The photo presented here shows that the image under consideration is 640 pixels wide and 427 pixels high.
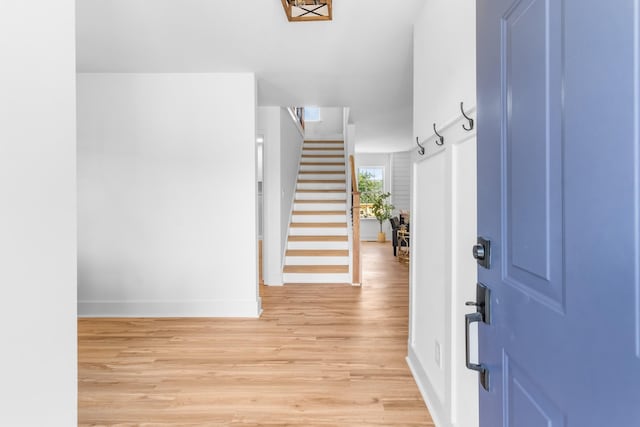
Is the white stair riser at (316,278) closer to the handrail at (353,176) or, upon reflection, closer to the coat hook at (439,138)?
the handrail at (353,176)

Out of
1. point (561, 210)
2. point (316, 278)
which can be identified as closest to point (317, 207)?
point (316, 278)

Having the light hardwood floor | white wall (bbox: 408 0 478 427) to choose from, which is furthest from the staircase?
white wall (bbox: 408 0 478 427)

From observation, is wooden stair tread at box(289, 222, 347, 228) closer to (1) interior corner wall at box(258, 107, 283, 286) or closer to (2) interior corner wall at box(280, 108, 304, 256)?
(2) interior corner wall at box(280, 108, 304, 256)

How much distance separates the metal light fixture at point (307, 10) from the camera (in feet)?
6.82

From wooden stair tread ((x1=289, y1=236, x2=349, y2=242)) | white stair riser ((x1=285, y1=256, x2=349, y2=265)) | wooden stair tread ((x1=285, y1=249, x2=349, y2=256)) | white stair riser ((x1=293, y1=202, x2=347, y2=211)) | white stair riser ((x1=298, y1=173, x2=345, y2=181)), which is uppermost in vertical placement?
white stair riser ((x1=298, y1=173, x2=345, y2=181))

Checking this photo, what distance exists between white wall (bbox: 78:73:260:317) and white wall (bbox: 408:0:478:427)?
1833 millimetres

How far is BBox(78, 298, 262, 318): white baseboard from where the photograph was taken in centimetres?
349

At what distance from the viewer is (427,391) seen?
2020mm

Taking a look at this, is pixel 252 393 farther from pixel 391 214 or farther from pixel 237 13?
pixel 391 214

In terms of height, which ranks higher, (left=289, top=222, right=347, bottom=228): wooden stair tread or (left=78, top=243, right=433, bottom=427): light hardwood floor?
(left=289, top=222, right=347, bottom=228): wooden stair tread

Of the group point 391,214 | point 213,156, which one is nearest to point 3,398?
point 213,156

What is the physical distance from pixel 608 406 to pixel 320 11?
93.8 inches

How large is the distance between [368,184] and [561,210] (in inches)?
362

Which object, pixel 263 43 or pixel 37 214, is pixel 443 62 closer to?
pixel 263 43
